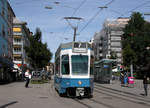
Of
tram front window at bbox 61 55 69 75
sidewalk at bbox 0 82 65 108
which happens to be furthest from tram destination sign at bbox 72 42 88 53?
sidewalk at bbox 0 82 65 108

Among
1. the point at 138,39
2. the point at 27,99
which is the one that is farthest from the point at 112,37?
the point at 27,99

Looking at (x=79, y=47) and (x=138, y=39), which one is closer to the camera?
(x=79, y=47)

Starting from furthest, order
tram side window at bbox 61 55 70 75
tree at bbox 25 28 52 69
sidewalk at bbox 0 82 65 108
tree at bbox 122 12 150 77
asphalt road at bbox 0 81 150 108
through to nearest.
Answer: tree at bbox 122 12 150 77 → tree at bbox 25 28 52 69 → tram side window at bbox 61 55 70 75 → asphalt road at bbox 0 81 150 108 → sidewalk at bbox 0 82 65 108

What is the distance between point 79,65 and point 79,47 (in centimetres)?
112

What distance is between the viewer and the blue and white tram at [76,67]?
48.0 feet

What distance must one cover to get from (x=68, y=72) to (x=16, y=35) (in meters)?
53.7

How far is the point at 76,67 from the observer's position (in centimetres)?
1474

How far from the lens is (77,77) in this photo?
47.9ft

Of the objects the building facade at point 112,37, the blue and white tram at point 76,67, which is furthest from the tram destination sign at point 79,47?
the building facade at point 112,37

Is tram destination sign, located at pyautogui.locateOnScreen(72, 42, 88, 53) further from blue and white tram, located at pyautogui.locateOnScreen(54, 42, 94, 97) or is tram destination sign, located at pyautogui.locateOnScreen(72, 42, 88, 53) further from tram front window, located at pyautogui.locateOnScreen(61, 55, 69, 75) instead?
tram front window, located at pyautogui.locateOnScreen(61, 55, 69, 75)

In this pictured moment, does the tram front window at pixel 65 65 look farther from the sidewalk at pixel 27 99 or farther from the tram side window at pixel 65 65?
the sidewalk at pixel 27 99

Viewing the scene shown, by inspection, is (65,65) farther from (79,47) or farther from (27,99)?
(27,99)

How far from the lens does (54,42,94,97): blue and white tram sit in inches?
576

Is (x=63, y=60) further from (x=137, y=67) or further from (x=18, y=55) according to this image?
(x=137, y=67)
